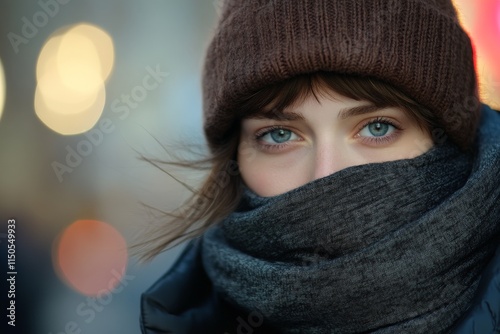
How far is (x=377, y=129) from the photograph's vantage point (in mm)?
1535

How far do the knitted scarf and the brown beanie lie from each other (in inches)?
6.6

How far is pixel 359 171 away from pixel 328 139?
11cm

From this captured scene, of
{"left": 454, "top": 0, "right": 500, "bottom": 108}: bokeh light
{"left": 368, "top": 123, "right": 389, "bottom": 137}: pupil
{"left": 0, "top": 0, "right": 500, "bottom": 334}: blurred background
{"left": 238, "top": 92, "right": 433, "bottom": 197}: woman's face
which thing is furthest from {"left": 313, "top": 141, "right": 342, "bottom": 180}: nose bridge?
{"left": 454, "top": 0, "right": 500, "bottom": 108}: bokeh light

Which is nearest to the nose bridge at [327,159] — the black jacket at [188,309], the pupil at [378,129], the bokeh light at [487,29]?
the pupil at [378,129]

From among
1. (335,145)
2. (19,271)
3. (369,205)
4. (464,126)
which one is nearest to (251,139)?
(335,145)

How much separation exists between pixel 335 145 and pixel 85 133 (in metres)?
3.58

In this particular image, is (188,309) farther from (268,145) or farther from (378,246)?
(378,246)

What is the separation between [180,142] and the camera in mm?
2170

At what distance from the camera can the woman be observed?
1377 millimetres

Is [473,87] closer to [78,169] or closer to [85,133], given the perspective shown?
[85,133]

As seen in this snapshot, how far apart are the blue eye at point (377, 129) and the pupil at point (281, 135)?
0.66 feet

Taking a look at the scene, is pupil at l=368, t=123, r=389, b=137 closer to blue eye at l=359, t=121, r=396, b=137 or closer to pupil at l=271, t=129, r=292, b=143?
blue eye at l=359, t=121, r=396, b=137

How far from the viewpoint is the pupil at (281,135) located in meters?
1.62

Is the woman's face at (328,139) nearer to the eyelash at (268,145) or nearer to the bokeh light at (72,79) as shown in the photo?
the eyelash at (268,145)
